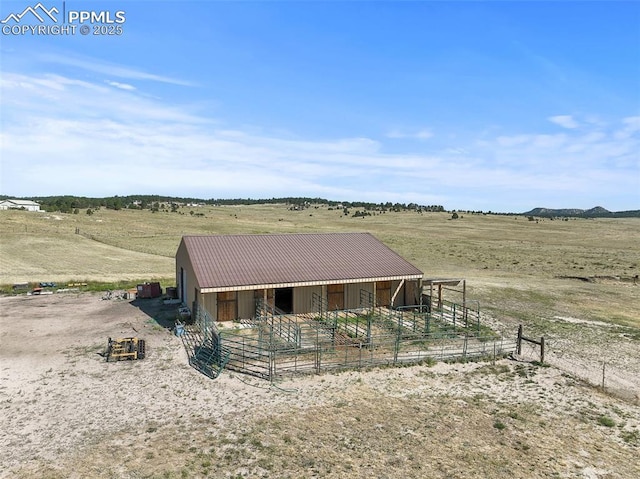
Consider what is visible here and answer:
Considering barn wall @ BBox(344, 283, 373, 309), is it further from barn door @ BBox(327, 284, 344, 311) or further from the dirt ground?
the dirt ground

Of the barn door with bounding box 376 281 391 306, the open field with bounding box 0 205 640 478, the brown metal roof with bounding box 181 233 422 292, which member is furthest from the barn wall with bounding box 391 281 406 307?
the open field with bounding box 0 205 640 478

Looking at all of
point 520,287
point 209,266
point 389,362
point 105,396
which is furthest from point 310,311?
point 520,287

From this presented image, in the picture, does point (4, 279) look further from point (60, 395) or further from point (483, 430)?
point (483, 430)

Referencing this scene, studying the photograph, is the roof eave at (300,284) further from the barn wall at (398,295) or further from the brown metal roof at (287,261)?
the barn wall at (398,295)

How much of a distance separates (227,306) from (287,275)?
12.4ft

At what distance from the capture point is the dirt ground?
39.7 feet

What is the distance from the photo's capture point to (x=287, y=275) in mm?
26266

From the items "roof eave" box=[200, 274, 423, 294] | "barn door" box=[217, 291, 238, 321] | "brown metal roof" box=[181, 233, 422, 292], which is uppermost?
"brown metal roof" box=[181, 233, 422, 292]

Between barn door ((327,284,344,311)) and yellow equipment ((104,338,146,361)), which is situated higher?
barn door ((327,284,344,311))

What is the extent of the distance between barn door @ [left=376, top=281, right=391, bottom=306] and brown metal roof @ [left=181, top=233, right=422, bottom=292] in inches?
46.8

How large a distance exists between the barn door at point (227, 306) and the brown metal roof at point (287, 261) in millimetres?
1286

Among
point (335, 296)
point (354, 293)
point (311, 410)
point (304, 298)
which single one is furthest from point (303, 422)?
point (354, 293)

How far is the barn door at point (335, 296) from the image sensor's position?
28094mm

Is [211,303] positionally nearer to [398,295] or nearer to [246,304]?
[246,304]
